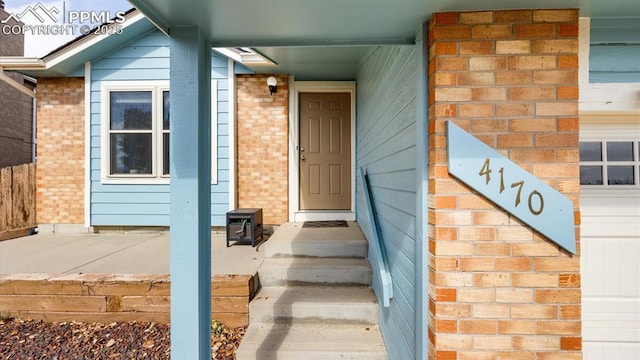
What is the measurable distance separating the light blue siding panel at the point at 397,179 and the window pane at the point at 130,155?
11.8 feet

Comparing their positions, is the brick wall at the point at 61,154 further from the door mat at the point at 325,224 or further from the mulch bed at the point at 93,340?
the door mat at the point at 325,224

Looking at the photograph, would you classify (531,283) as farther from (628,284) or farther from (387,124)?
(387,124)

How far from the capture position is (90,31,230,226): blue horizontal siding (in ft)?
14.8

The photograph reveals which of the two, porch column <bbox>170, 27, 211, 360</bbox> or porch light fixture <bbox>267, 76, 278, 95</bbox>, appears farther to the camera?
porch light fixture <bbox>267, 76, 278, 95</bbox>

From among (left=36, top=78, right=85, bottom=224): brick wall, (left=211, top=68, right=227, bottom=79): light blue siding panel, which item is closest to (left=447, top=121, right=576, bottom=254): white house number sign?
(left=211, top=68, right=227, bottom=79): light blue siding panel

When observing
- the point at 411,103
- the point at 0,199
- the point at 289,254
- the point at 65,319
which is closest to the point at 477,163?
the point at 411,103

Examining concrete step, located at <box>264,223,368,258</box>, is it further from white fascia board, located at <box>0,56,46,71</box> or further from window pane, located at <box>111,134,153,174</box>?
white fascia board, located at <box>0,56,46,71</box>

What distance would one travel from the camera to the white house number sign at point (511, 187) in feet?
4.38

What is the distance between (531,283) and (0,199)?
6591 millimetres

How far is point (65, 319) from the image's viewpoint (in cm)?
271

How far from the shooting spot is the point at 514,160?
53.9 inches

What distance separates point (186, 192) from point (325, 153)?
10.8 ft

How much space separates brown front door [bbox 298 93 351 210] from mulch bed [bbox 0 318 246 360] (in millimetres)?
2406

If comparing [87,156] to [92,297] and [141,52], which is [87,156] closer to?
[141,52]
